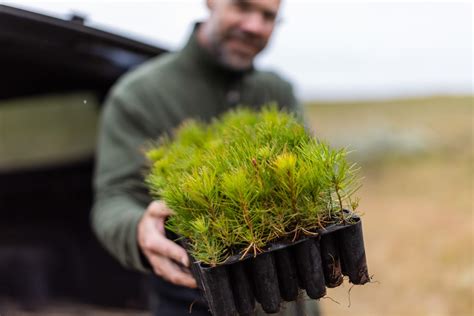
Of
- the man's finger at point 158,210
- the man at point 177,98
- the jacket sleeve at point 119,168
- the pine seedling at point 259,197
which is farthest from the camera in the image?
the man at point 177,98

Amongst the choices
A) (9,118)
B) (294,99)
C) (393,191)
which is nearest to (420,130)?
(393,191)

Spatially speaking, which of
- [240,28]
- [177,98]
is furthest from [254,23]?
[177,98]

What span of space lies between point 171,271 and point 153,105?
3.27 ft

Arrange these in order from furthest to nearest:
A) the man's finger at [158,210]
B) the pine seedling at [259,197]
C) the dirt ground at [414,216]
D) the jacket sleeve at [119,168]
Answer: the dirt ground at [414,216] → the jacket sleeve at [119,168] → the man's finger at [158,210] → the pine seedling at [259,197]

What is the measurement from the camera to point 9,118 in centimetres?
555

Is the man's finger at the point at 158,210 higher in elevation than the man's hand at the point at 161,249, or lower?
higher

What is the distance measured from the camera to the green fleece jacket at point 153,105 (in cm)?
240

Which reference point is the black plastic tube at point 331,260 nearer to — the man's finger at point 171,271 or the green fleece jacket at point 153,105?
the man's finger at point 171,271

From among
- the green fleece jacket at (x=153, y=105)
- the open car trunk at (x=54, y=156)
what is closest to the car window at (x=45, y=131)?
the open car trunk at (x=54, y=156)

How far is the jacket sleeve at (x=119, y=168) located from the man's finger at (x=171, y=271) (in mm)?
272

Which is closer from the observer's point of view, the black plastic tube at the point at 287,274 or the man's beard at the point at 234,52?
the black plastic tube at the point at 287,274

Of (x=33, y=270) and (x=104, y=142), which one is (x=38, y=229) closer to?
(x=33, y=270)

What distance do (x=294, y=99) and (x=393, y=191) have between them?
6.39 m

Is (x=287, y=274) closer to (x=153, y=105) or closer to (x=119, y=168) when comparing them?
(x=119, y=168)
